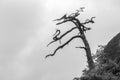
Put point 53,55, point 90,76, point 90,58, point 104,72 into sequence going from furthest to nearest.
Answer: point 53,55, point 90,58, point 104,72, point 90,76

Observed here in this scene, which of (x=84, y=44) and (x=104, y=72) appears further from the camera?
(x=84, y=44)

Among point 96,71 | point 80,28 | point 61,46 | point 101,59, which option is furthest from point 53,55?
point 96,71

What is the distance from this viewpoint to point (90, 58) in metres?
30.0

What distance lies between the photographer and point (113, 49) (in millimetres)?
27719

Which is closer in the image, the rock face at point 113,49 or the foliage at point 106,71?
the foliage at point 106,71

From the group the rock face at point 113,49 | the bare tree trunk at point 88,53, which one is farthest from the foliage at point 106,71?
the bare tree trunk at point 88,53

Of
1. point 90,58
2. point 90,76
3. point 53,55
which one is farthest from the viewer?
point 53,55

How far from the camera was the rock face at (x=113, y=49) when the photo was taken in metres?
27.0

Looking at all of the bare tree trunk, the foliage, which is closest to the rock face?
the foliage

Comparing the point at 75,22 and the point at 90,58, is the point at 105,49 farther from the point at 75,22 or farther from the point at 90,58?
the point at 75,22

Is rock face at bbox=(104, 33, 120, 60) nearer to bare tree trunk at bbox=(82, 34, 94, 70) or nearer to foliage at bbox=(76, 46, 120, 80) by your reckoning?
foliage at bbox=(76, 46, 120, 80)

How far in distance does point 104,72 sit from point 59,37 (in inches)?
314

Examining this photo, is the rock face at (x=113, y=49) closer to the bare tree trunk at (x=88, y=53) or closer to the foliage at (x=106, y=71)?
the foliage at (x=106, y=71)

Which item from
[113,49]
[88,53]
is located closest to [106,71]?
[113,49]
